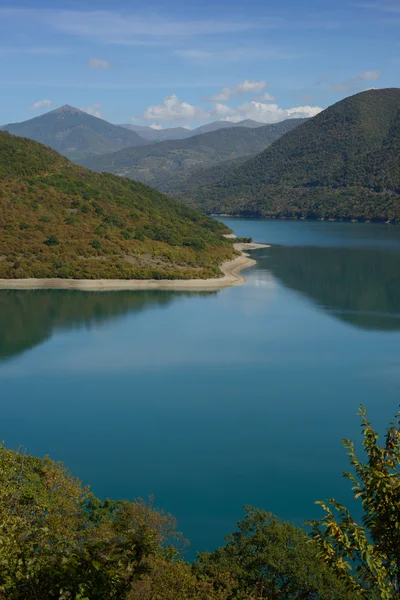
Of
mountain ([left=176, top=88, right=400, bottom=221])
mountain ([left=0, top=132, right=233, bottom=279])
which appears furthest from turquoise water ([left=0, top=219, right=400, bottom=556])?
mountain ([left=176, top=88, right=400, bottom=221])

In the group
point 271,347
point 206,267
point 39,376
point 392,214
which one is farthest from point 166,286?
point 392,214

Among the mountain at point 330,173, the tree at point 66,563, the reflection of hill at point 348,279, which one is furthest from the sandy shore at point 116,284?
the mountain at point 330,173

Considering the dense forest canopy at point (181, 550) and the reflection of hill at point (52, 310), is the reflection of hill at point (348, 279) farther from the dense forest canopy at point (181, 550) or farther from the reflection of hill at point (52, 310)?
the dense forest canopy at point (181, 550)

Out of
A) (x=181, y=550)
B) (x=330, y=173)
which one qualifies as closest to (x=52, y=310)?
(x=181, y=550)

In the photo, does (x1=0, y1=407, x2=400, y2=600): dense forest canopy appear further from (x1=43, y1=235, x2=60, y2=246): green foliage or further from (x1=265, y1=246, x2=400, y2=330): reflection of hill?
(x1=43, y1=235, x2=60, y2=246): green foliage

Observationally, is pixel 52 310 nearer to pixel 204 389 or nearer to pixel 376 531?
pixel 204 389
